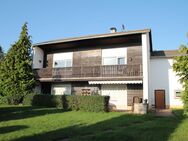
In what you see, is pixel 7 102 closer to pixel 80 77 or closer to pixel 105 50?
pixel 80 77

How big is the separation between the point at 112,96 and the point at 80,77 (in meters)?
3.98

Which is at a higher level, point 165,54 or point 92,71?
point 165,54

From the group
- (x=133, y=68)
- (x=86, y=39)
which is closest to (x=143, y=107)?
(x=133, y=68)

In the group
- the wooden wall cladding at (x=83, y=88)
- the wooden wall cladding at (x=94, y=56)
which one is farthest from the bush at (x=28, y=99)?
the wooden wall cladding at (x=94, y=56)

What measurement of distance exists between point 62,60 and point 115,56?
23.2ft

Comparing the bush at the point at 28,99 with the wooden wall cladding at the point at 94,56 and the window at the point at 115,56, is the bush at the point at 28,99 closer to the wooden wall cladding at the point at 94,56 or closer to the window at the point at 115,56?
the wooden wall cladding at the point at 94,56

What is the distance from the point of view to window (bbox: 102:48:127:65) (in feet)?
83.7

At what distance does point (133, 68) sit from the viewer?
22859 mm

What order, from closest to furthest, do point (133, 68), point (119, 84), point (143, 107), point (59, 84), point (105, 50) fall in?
point (143, 107)
point (133, 68)
point (119, 84)
point (105, 50)
point (59, 84)

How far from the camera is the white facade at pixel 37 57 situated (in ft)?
94.9

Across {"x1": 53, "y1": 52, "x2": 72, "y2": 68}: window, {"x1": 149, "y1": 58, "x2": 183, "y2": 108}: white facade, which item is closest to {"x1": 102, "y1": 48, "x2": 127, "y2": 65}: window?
{"x1": 149, "y1": 58, "x2": 183, "y2": 108}: white facade

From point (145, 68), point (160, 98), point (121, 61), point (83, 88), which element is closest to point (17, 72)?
point (83, 88)

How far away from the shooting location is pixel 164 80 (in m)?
26.3

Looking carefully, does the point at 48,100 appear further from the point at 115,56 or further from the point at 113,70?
the point at 115,56
